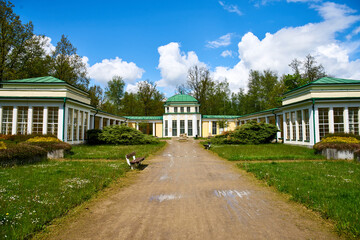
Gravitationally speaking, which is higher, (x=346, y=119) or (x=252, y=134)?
A: (x=346, y=119)

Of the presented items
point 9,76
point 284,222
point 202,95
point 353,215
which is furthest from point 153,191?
point 202,95

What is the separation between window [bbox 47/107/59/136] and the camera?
20.0 meters

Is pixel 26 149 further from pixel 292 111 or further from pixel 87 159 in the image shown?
pixel 292 111

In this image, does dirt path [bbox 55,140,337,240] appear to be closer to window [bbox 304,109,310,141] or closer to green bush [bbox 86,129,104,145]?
window [bbox 304,109,310,141]

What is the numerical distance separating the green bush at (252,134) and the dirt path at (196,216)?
18342 millimetres

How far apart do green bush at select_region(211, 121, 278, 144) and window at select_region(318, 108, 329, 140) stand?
570 centimetres

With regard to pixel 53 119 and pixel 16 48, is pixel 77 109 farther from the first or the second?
pixel 16 48

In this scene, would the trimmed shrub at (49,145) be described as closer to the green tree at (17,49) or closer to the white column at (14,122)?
the white column at (14,122)

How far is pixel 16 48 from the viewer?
28.3m

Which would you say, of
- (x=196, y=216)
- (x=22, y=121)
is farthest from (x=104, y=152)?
(x=196, y=216)

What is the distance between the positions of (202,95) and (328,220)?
4940 cm

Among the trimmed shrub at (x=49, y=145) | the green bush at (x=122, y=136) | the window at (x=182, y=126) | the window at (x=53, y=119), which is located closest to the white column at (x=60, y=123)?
the window at (x=53, y=119)

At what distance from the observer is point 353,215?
13.8 feet

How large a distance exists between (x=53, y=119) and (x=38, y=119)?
4.20 feet
